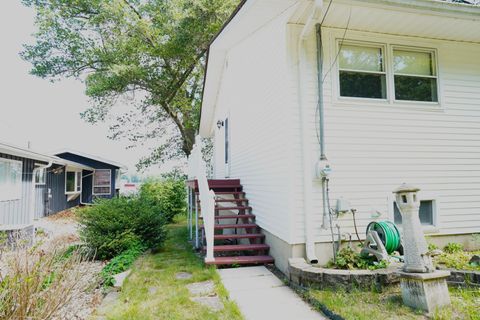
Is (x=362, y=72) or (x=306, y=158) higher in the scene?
(x=362, y=72)

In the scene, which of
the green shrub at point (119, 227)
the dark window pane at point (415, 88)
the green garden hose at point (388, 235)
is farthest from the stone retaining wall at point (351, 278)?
the green shrub at point (119, 227)

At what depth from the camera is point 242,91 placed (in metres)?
8.03

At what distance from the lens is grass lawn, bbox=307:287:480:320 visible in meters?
2.98

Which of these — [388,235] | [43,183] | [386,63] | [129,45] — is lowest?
[388,235]

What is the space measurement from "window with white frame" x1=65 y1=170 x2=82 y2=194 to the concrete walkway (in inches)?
634

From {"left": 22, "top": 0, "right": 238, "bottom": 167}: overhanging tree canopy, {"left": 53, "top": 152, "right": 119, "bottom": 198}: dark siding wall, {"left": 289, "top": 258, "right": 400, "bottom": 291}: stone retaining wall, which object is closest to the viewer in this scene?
{"left": 289, "top": 258, "right": 400, "bottom": 291}: stone retaining wall

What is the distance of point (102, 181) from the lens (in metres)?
20.0

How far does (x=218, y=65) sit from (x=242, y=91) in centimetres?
247

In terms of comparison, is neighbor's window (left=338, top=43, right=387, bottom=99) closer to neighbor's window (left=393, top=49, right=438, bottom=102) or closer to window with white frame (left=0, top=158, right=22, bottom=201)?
neighbor's window (left=393, top=49, right=438, bottom=102)

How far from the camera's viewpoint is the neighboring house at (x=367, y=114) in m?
4.53

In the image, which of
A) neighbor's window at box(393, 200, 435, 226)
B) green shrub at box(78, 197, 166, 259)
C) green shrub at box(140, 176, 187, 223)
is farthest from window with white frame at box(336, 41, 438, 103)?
green shrub at box(140, 176, 187, 223)


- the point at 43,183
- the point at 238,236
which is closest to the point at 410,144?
the point at 238,236

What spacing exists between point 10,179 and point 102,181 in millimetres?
10707

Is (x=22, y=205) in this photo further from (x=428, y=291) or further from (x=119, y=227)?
(x=428, y=291)
